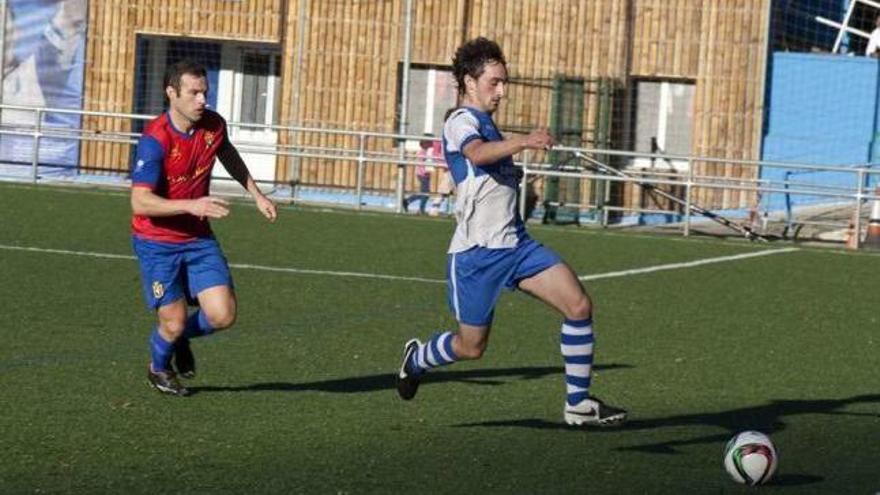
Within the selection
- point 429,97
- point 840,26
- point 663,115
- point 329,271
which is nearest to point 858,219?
point 663,115

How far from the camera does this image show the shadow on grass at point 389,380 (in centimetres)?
1052

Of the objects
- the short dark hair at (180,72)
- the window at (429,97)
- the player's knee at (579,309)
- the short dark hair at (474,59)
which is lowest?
the player's knee at (579,309)

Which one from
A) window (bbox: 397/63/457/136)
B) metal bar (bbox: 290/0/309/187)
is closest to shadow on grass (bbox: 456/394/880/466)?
metal bar (bbox: 290/0/309/187)

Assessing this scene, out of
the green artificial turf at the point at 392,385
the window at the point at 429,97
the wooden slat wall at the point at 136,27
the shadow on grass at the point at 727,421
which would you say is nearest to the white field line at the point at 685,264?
the green artificial turf at the point at 392,385

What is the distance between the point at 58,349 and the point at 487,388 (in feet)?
8.48

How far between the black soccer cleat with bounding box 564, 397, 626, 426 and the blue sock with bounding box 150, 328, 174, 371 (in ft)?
6.97

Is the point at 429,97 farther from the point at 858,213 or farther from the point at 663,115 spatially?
the point at 858,213

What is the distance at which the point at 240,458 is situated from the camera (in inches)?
325

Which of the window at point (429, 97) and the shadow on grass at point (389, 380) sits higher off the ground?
the window at point (429, 97)

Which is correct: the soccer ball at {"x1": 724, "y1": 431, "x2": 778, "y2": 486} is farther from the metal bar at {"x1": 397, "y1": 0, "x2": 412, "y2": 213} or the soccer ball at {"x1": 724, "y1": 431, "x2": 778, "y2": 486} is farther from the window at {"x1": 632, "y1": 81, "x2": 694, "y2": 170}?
the window at {"x1": 632, "y1": 81, "x2": 694, "y2": 170}

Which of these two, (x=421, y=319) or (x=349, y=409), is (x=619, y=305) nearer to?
(x=421, y=319)

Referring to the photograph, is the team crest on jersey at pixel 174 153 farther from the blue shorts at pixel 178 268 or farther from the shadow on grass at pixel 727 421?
the shadow on grass at pixel 727 421

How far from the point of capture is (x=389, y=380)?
11000 millimetres

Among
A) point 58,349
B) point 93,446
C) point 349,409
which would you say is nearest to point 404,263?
point 58,349
